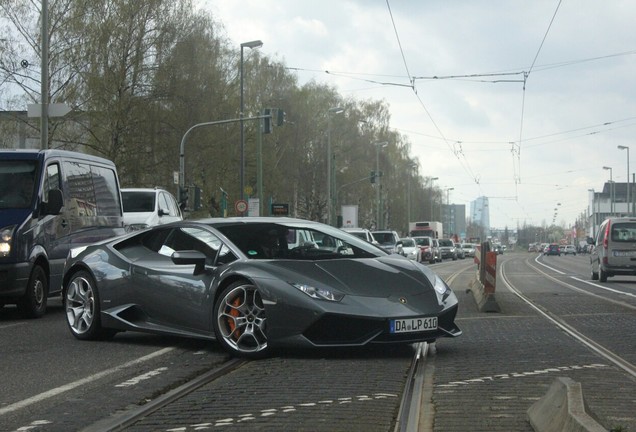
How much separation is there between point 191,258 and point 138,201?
523 inches

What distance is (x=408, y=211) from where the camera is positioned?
9856 centimetres

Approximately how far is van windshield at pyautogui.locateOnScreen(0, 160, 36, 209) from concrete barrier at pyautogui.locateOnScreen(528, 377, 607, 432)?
28.2 ft

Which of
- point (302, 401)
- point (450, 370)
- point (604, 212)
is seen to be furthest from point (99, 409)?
point (604, 212)

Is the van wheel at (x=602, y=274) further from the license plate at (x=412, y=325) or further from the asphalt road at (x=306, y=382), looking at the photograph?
the license plate at (x=412, y=325)

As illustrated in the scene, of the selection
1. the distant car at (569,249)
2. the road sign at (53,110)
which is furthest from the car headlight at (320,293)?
the distant car at (569,249)

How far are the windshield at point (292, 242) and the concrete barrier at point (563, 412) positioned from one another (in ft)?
12.1

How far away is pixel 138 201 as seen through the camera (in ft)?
70.8

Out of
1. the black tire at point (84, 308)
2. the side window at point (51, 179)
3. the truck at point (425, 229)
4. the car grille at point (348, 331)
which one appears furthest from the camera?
the truck at point (425, 229)

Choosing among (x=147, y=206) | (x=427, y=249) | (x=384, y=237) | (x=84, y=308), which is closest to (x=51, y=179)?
(x=84, y=308)

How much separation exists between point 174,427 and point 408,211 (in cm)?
9386

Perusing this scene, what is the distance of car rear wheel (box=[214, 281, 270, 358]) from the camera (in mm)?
8172

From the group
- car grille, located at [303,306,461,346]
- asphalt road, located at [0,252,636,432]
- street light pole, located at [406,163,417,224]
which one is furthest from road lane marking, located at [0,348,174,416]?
street light pole, located at [406,163,417,224]

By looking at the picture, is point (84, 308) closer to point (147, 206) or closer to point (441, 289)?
point (441, 289)

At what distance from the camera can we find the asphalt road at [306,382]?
18.0ft
